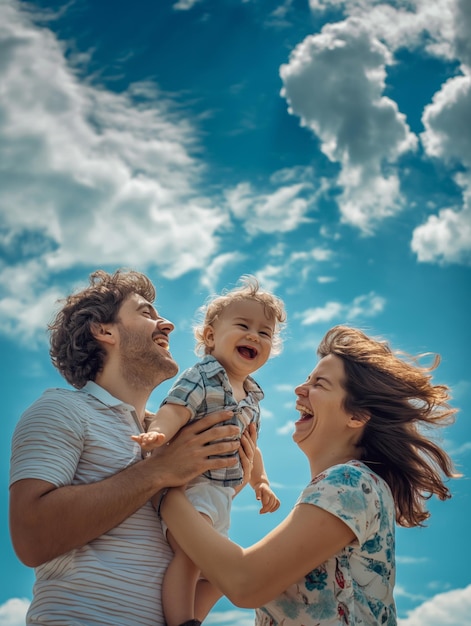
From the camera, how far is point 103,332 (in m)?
5.82

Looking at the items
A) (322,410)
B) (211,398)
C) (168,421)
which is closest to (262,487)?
(211,398)

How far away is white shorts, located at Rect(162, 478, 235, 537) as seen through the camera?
15.4 feet

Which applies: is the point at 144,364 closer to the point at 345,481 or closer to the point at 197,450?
the point at 197,450

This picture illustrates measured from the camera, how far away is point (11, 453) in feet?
15.3

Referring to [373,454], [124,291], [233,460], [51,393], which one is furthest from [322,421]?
[124,291]

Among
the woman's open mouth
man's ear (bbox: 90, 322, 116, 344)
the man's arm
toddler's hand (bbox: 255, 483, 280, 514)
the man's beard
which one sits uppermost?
man's ear (bbox: 90, 322, 116, 344)

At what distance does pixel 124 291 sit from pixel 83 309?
1.39 feet

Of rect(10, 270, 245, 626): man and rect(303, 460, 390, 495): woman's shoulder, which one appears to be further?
rect(10, 270, 245, 626): man

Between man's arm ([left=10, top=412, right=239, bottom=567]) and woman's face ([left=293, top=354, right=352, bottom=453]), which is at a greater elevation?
woman's face ([left=293, top=354, right=352, bottom=453])

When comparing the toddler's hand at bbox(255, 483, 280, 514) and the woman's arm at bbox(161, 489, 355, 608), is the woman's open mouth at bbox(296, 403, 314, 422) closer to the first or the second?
the woman's arm at bbox(161, 489, 355, 608)

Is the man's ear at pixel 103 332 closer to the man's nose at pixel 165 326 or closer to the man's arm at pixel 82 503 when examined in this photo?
the man's nose at pixel 165 326

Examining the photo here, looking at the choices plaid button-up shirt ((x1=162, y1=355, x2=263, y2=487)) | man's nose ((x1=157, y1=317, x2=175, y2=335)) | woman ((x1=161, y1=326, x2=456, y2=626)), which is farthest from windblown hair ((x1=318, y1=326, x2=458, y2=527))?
man's nose ((x1=157, y1=317, x2=175, y2=335))

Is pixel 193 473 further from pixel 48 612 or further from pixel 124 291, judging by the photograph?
pixel 124 291

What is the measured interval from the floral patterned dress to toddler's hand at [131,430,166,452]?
3.33ft
